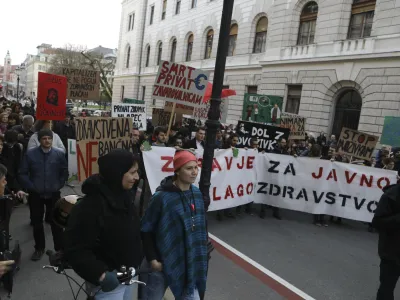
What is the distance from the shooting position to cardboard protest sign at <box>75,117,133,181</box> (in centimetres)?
464

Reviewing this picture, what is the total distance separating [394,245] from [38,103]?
18.5 feet

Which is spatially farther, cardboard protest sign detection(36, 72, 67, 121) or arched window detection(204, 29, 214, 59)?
arched window detection(204, 29, 214, 59)

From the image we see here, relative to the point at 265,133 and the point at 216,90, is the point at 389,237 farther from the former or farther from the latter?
the point at 265,133

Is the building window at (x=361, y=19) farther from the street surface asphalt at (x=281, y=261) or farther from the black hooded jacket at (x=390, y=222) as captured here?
the black hooded jacket at (x=390, y=222)

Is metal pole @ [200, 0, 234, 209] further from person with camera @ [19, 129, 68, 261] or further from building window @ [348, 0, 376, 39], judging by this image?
building window @ [348, 0, 376, 39]

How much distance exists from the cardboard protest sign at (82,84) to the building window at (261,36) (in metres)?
15.3

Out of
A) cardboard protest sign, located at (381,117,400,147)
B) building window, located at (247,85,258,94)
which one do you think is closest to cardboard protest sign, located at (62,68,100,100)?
cardboard protest sign, located at (381,117,400,147)

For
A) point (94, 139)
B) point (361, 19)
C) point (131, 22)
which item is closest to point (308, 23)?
point (361, 19)

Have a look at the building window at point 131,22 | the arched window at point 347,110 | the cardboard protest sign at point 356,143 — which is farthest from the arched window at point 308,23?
the building window at point 131,22

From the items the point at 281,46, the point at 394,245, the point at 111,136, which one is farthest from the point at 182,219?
the point at 281,46

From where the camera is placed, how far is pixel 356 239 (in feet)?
20.3

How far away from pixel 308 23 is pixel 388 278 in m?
17.7

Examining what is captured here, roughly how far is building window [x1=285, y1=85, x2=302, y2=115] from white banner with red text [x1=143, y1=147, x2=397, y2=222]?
1253 centimetres

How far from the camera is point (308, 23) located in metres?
18.2
